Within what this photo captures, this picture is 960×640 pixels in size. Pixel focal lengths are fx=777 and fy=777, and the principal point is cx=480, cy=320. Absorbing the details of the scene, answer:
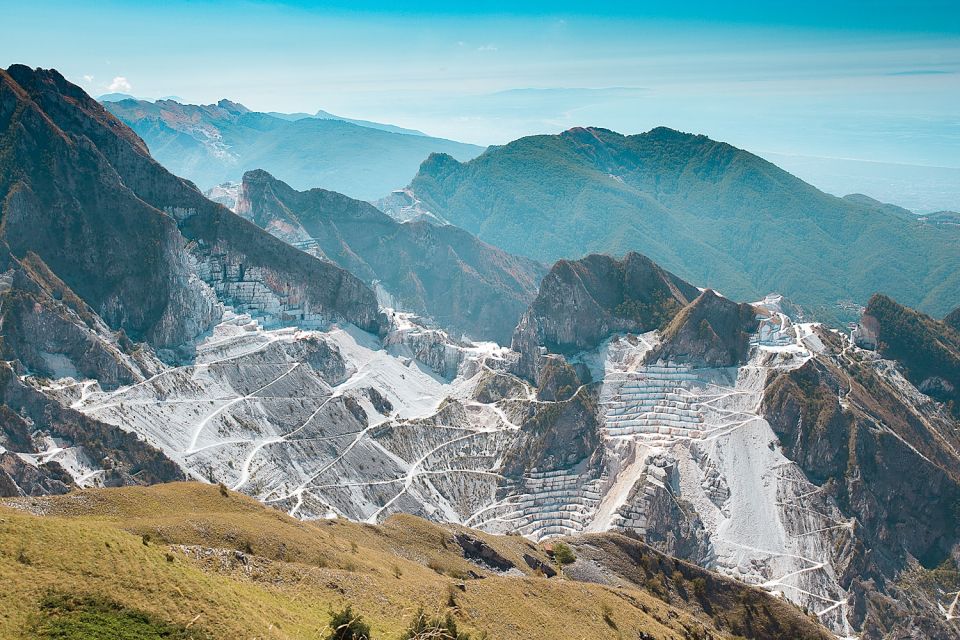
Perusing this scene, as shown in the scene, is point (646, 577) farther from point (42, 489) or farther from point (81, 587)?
point (42, 489)

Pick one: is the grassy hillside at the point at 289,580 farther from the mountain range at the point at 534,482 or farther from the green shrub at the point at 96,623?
the mountain range at the point at 534,482

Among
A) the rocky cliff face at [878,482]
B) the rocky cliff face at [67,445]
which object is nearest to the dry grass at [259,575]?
the rocky cliff face at [67,445]

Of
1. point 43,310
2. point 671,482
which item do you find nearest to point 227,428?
point 43,310

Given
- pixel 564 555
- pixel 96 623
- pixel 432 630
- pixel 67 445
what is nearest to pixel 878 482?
pixel 564 555

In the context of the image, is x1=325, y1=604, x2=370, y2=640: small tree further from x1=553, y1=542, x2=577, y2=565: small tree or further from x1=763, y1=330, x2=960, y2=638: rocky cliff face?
x1=763, y1=330, x2=960, y2=638: rocky cliff face

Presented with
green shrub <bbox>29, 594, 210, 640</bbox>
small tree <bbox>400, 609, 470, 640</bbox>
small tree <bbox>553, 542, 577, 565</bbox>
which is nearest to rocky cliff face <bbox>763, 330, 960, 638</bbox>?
small tree <bbox>553, 542, 577, 565</bbox>

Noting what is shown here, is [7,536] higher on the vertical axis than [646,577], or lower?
higher

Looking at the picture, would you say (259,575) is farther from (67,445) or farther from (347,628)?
(67,445)
